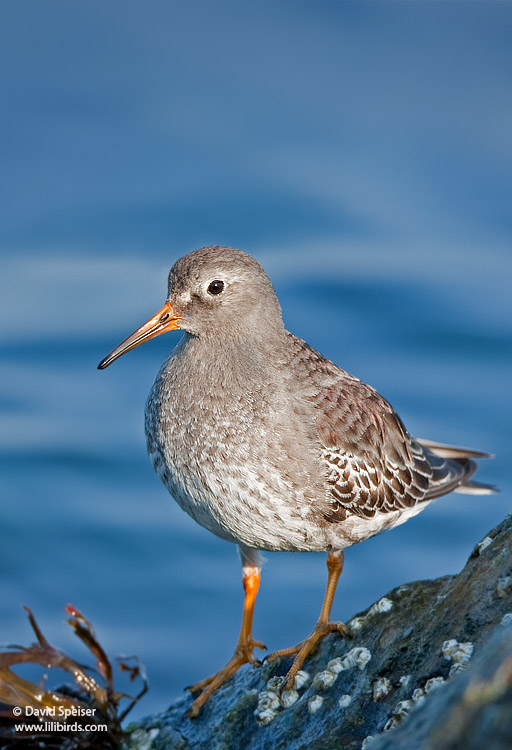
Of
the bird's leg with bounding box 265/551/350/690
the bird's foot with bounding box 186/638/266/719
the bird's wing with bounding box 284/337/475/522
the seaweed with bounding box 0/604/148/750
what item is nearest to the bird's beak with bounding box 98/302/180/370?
the bird's wing with bounding box 284/337/475/522

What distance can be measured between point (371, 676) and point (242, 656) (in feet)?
6.80

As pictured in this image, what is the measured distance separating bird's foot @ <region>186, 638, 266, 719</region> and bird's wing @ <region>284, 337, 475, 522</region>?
1223mm

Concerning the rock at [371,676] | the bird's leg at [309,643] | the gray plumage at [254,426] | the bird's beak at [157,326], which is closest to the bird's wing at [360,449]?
the gray plumage at [254,426]

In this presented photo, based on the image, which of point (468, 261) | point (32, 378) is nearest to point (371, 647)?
point (32, 378)

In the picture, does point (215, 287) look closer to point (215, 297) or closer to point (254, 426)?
point (215, 297)

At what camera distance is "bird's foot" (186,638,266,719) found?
237 inches

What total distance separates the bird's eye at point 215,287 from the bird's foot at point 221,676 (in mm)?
2329

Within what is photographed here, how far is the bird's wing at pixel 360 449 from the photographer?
6.29 meters

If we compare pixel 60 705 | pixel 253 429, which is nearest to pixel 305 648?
pixel 253 429

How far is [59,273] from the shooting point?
11453mm

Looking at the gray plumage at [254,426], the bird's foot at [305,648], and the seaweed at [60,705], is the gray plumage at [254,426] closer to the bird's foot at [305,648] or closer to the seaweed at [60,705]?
the bird's foot at [305,648]

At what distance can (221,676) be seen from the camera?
21.0 feet

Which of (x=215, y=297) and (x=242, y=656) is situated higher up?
(x=215, y=297)

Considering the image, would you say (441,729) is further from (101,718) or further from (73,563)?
(73,563)
